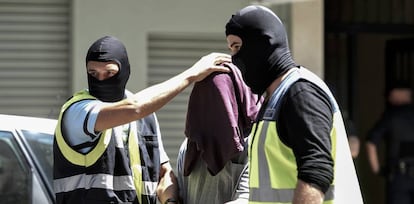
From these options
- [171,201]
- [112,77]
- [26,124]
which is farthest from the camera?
[26,124]

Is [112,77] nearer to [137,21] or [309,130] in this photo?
[309,130]

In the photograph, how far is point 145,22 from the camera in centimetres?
855

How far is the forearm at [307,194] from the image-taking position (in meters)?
2.79

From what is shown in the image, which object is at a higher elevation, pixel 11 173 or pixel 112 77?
pixel 112 77

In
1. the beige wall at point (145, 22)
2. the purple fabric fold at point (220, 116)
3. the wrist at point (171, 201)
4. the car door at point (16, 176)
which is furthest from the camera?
the beige wall at point (145, 22)

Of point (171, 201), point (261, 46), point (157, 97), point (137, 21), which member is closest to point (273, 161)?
point (261, 46)

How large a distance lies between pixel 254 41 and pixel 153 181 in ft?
3.98

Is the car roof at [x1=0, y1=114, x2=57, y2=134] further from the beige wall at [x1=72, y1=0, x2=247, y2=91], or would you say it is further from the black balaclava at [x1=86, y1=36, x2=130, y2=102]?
the beige wall at [x1=72, y1=0, x2=247, y2=91]

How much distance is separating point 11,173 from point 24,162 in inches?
3.7

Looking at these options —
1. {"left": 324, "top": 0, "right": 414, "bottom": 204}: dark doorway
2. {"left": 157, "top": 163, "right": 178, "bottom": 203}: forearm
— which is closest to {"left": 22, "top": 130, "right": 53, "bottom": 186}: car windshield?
{"left": 157, "top": 163, "right": 178, "bottom": 203}: forearm

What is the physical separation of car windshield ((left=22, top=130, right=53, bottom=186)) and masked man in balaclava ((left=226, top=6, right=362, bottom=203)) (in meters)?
1.58

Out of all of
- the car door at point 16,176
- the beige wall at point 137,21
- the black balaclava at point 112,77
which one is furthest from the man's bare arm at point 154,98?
the beige wall at point 137,21

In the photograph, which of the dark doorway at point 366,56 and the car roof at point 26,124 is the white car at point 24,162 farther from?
the dark doorway at point 366,56

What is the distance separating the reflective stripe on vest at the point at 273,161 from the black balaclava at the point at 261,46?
7 centimetres
